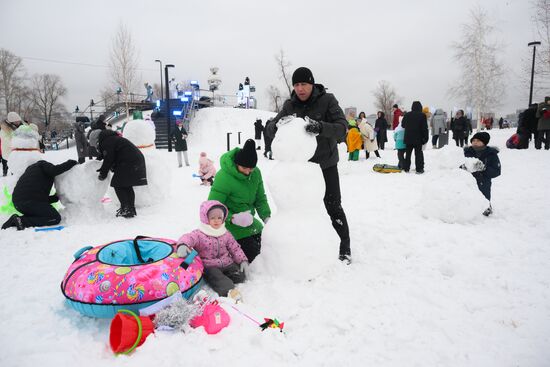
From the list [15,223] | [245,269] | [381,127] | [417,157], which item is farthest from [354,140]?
[15,223]

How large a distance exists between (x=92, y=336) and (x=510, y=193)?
7.12m

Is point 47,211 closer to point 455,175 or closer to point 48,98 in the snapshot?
point 455,175

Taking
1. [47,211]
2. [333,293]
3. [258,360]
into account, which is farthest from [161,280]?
[47,211]

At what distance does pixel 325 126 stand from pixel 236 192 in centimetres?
113

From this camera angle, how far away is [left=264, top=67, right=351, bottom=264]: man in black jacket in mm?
2914

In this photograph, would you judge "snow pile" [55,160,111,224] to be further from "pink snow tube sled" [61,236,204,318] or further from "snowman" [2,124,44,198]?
"pink snow tube sled" [61,236,204,318]

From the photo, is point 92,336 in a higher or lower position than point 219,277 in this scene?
lower

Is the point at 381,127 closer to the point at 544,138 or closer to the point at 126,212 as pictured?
the point at 544,138

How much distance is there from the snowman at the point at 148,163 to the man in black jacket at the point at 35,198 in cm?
133

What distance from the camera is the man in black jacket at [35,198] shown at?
477cm

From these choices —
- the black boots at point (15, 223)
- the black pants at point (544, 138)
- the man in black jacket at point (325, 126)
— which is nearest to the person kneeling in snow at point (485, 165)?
the man in black jacket at point (325, 126)

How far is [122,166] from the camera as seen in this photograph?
5.40 metres

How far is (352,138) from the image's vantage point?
11.1 m

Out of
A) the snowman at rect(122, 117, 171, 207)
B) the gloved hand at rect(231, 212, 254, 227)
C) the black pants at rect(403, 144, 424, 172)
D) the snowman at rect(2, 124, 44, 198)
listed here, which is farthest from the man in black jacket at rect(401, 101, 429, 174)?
the snowman at rect(2, 124, 44, 198)
